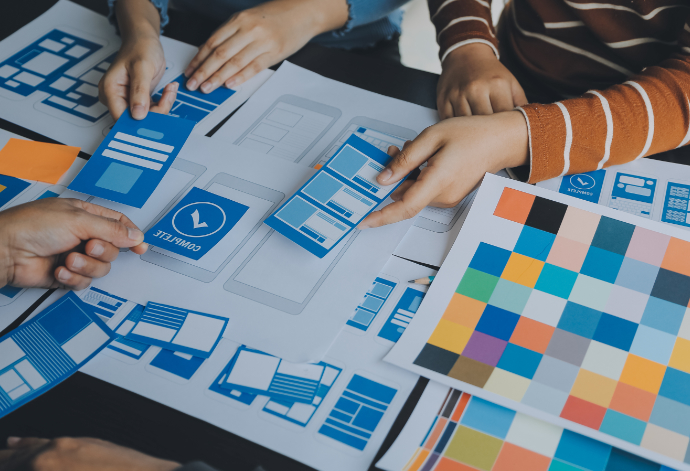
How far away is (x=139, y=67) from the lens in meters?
0.77

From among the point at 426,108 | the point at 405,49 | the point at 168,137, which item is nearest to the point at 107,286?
the point at 168,137

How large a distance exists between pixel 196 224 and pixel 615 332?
48 cm

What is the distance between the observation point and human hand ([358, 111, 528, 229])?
60 centimetres

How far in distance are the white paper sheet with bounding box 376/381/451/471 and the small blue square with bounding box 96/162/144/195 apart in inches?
17.9

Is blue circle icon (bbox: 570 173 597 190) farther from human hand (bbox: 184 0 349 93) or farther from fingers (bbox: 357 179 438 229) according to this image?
human hand (bbox: 184 0 349 93)

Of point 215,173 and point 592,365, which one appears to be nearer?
point 592,365

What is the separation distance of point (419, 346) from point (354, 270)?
0.12m

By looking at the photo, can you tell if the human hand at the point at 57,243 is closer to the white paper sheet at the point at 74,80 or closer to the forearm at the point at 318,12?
the white paper sheet at the point at 74,80

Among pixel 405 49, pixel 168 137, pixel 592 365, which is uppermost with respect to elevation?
pixel 168 137

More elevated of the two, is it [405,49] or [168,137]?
[168,137]

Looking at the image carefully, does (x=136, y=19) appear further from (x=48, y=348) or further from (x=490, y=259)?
(x=490, y=259)

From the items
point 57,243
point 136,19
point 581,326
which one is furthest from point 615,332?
point 136,19

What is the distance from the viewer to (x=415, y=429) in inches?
17.8

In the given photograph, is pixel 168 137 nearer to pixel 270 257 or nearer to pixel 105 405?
pixel 270 257
